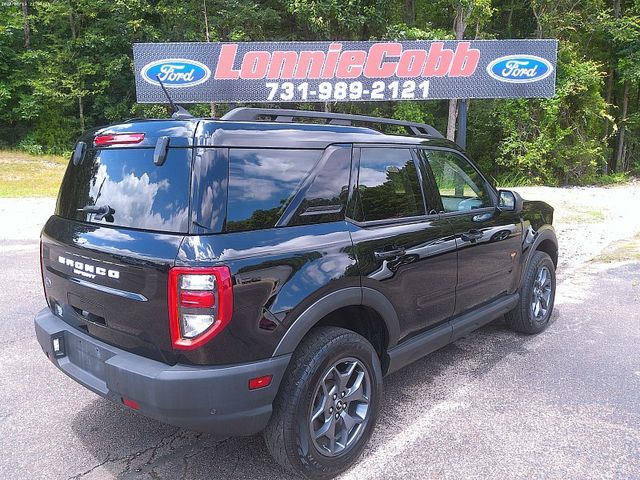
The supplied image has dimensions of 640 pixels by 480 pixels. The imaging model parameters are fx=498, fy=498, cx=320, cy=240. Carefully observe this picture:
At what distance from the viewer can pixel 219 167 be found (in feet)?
7.72

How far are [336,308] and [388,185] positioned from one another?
3.14ft

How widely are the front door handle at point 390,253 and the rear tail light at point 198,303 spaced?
103 centimetres

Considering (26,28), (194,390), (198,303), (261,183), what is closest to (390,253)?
(261,183)

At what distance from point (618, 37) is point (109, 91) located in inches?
1054

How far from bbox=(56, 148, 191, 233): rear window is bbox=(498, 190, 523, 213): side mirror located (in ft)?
9.10

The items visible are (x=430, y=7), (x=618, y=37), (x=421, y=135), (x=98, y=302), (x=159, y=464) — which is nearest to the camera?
(x=98, y=302)

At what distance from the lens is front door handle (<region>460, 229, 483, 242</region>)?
3.64 meters

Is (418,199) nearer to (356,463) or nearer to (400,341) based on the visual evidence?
(400,341)

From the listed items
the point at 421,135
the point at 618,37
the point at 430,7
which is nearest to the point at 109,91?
the point at 430,7

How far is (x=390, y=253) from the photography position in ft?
9.82

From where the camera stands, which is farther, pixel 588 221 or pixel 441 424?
pixel 588 221

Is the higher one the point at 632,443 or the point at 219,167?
the point at 219,167

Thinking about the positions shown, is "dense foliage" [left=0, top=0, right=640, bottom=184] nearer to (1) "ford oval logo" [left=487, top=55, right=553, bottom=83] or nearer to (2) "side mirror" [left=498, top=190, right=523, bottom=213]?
(1) "ford oval logo" [left=487, top=55, right=553, bottom=83]

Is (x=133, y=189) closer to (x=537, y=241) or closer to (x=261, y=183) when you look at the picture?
(x=261, y=183)
